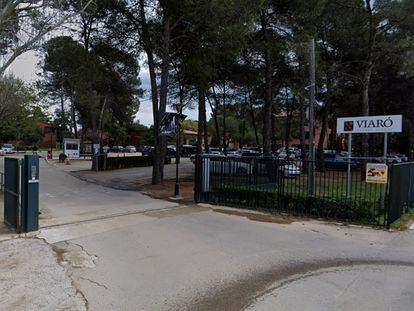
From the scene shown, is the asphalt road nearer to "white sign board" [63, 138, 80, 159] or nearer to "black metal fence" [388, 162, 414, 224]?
"black metal fence" [388, 162, 414, 224]

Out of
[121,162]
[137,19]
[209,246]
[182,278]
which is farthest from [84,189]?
[121,162]

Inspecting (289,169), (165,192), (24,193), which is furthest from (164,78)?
(24,193)

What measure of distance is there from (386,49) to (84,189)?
1676cm

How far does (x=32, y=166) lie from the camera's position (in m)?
8.02

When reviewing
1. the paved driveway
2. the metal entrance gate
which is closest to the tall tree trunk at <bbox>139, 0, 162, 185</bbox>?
the paved driveway

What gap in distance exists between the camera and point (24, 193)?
26.1ft

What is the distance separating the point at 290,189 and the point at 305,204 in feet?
1.94

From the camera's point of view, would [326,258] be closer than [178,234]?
Yes

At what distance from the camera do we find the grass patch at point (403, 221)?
9625 millimetres

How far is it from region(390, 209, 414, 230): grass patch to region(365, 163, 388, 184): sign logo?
1104mm

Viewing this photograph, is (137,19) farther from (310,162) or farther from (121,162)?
(121,162)

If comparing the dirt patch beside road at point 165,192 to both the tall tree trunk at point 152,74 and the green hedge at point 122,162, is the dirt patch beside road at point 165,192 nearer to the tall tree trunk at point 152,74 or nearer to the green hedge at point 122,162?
the tall tree trunk at point 152,74

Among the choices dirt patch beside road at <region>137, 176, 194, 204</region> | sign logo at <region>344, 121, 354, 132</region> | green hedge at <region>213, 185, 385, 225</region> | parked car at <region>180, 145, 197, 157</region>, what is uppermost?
sign logo at <region>344, 121, 354, 132</region>

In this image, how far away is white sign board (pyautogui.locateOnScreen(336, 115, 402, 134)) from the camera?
1252 cm
